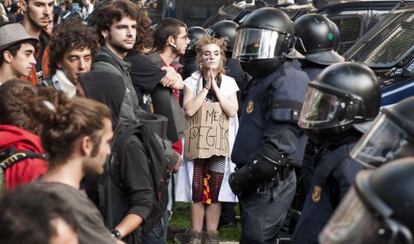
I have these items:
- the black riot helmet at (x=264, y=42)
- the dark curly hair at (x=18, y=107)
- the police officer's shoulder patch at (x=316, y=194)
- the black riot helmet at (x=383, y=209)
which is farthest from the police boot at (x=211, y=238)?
the black riot helmet at (x=383, y=209)

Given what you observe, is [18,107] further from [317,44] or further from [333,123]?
[317,44]

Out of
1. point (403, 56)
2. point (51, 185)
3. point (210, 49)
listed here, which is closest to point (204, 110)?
point (210, 49)

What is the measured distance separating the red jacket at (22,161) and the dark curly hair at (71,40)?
4.34ft

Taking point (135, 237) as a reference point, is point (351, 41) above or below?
below

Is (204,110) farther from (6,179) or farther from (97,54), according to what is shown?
(6,179)

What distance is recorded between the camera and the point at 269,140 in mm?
5980

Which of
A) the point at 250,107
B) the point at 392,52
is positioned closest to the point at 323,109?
the point at 250,107

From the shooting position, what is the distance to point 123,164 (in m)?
5.01

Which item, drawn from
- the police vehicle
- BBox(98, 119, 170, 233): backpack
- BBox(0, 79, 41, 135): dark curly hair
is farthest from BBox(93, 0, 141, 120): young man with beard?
the police vehicle

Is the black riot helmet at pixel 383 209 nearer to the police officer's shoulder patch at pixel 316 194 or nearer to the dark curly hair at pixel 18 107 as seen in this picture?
the police officer's shoulder patch at pixel 316 194

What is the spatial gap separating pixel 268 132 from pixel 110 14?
1229 millimetres

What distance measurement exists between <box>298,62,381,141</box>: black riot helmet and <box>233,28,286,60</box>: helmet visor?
1.38 meters

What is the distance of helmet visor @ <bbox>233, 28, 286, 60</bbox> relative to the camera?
6262mm

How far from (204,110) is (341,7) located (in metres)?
2.98
